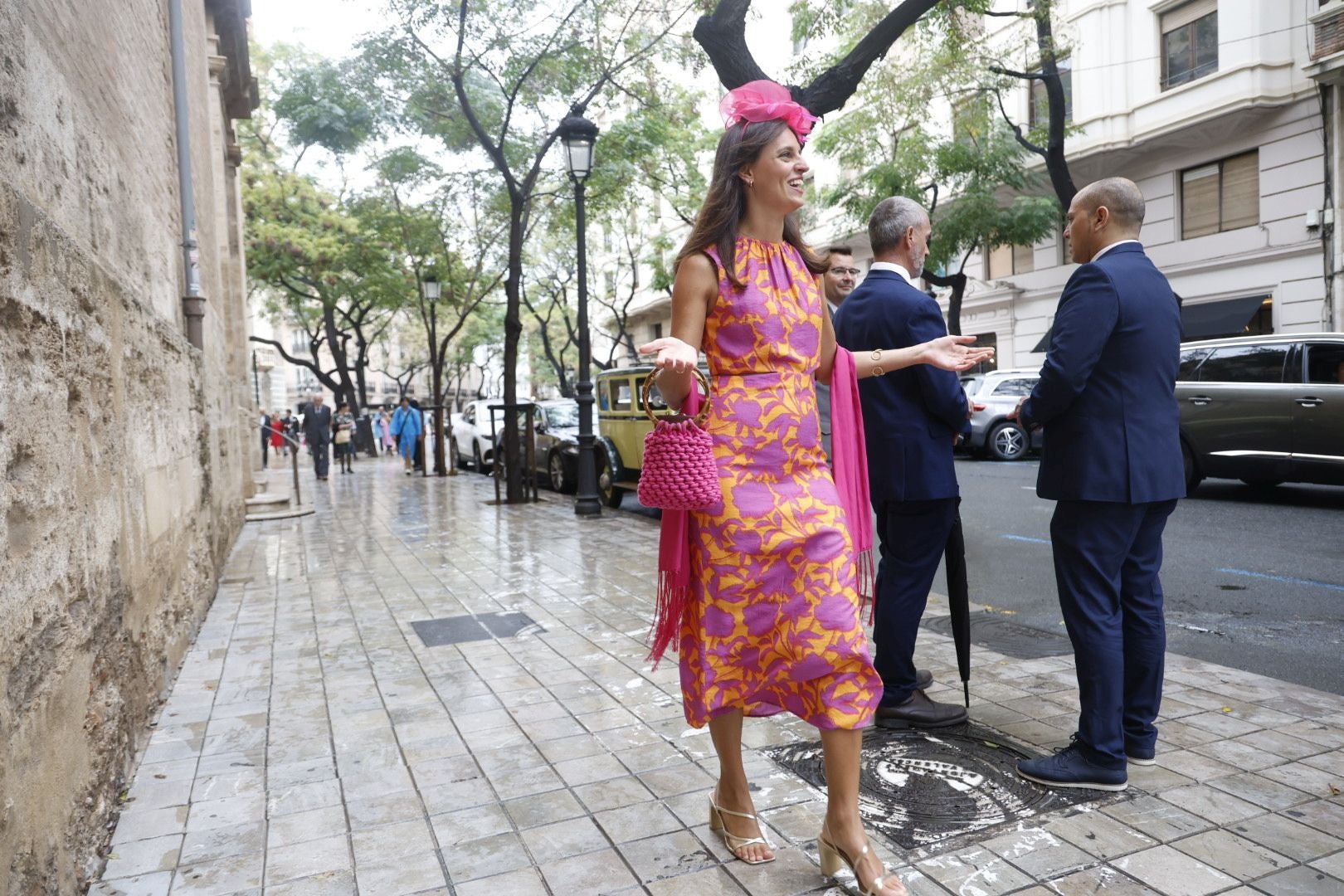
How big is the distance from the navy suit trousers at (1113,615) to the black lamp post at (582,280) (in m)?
8.67

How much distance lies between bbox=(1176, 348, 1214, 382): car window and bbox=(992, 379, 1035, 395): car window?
6.87 m

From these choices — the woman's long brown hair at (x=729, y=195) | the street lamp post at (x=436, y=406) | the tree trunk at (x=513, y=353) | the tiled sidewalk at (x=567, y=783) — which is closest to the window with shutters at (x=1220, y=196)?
the tree trunk at (x=513, y=353)

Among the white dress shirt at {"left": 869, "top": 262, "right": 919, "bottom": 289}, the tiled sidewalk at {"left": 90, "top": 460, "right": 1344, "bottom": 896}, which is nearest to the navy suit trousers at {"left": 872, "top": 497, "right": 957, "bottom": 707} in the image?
the tiled sidewalk at {"left": 90, "top": 460, "right": 1344, "bottom": 896}

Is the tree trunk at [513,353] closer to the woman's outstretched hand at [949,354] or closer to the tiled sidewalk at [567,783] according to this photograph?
the tiled sidewalk at [567,783]

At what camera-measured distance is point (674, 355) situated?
2490mm

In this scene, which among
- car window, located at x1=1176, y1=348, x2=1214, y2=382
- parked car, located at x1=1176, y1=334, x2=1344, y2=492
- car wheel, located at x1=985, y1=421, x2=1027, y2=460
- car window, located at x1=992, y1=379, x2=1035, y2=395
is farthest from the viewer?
car window, located at x1=992, y1=379, x2=1035, y2=395

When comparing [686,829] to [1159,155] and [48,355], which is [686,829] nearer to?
[48,355]

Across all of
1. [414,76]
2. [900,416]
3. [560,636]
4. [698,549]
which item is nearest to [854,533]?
[698,549]

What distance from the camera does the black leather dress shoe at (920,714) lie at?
12.4ft

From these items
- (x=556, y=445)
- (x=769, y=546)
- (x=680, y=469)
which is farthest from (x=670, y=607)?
(x=556, y=445)

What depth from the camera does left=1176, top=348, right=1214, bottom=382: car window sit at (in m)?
10.8

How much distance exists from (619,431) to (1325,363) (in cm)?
779

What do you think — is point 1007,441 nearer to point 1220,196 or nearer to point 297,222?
point 1220,196

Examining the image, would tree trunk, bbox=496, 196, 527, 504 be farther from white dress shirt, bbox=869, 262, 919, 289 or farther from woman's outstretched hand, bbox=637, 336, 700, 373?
woman's outstretched hand, bbox=637, 336, 700, 373
